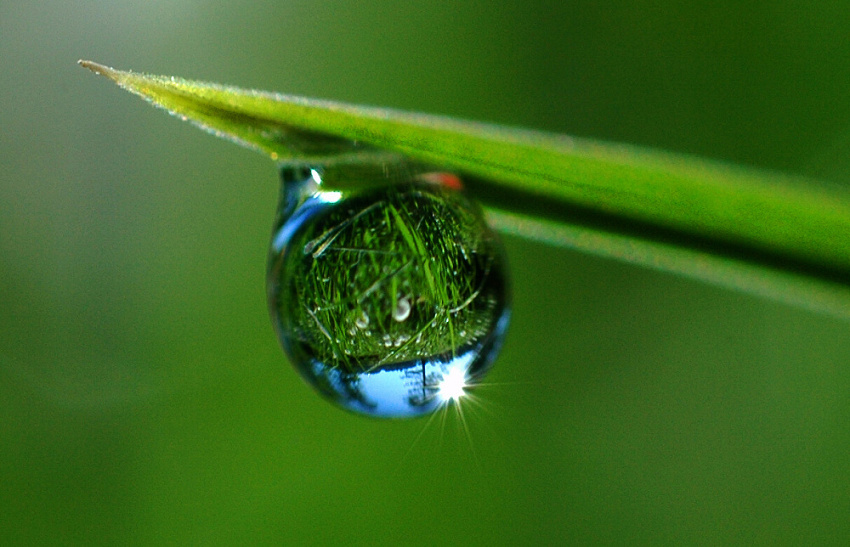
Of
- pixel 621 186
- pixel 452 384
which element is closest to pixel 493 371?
pixel 452 384

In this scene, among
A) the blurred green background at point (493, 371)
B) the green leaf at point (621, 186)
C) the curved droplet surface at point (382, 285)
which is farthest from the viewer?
the blurred green background at point (493, 371)

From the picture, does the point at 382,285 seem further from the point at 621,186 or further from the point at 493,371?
the point at 493,371

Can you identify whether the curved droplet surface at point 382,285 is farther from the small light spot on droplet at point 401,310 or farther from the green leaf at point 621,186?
the green leaf at point 621,186

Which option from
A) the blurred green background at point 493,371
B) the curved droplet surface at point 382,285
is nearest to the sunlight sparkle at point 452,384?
the curved droplet surface at point 382,285

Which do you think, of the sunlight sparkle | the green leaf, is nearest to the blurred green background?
the sunlight sparkle

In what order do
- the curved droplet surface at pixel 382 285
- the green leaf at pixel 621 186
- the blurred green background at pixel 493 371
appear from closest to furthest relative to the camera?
the green leaf at pixel 621 186
the curved droplet surface at pixel 382 285
the blurred green background at pixel 493 371
